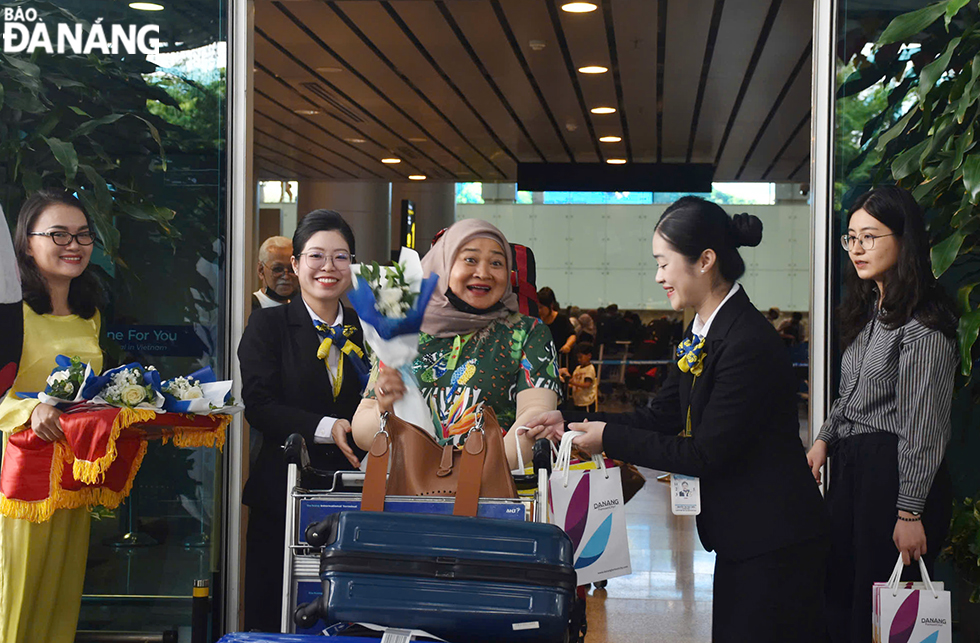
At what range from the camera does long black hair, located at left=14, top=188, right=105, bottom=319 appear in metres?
3.35

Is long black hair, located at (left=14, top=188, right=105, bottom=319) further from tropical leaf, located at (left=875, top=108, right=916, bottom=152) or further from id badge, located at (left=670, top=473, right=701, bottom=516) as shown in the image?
tropical leaf, located at (left=875, top=108, right=916, bottom=152)

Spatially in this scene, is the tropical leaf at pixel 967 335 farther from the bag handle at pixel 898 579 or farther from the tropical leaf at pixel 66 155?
the tropical leaf at pixel 66 155

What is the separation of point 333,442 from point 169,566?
144 centimetres

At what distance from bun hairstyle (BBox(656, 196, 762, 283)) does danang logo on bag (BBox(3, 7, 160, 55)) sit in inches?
97.2

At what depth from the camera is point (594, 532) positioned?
269 cm

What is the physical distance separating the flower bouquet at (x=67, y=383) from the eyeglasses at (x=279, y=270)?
1.66m

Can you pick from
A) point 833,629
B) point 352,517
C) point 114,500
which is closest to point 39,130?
point 114,500

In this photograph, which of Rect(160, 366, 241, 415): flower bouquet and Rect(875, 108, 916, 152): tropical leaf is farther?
Rect(875, 108, 916, 152): tropical leaf

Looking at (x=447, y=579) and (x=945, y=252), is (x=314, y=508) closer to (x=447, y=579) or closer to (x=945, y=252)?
(x=447, y=579)

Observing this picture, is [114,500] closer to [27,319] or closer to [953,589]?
[27,319]

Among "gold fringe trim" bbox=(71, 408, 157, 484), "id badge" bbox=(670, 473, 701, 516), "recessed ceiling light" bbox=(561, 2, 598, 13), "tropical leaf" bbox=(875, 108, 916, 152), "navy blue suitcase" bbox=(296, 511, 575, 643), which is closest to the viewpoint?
"navy blue suitcase" bbox=(296, 511, 575, 643)

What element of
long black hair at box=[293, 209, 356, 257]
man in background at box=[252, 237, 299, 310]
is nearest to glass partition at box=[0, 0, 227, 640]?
man in background at box=[252, 237, 299, 310]

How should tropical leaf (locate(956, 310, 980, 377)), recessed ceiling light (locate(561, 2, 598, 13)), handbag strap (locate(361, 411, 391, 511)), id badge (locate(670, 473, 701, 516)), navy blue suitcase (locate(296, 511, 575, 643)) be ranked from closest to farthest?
1. navy blue suitcase (locate(296, 511, 575, 643))
2. handbag strap (locate(361, 411, 391, 511))
3. id badge (locate(670, 473, 701, 516))
4. tropical leaf (locate(956, 310, 980, 377))
5. recessed ceiling light (locate(561, 2, 598, 13))

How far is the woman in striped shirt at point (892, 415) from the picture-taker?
286 cm
